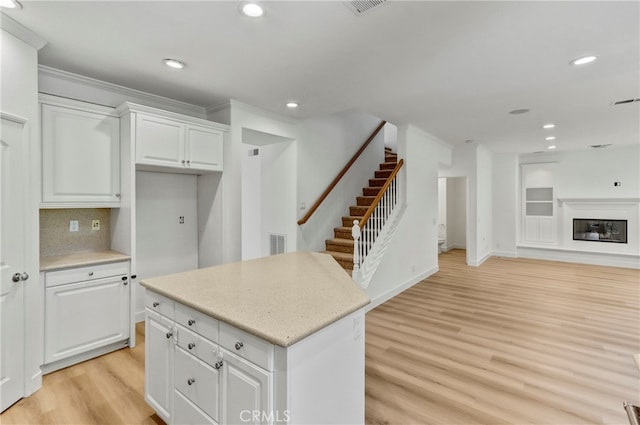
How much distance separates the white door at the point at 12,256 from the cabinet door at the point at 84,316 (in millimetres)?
309

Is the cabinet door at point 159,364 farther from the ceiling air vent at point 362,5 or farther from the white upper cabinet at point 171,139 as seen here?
the ceiling air vent at point 362,5

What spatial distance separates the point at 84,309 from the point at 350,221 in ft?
12.0

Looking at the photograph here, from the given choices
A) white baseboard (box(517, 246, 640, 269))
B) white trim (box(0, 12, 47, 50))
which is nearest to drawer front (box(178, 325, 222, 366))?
white trim (box(0, 12, 47, 50))

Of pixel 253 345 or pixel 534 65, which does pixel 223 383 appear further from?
pixel 534 65

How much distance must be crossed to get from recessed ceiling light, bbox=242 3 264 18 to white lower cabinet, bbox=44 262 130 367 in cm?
247

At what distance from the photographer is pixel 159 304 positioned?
1.91 m

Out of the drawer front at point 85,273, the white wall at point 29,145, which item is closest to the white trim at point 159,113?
the white wall at point 29,145

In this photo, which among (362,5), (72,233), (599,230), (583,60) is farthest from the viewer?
(599,230)

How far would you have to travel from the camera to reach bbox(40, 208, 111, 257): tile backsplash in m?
2.85

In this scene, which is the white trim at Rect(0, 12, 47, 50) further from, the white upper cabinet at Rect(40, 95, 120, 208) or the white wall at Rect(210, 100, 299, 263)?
the white wall at Rect(210, 100, 299, 263)

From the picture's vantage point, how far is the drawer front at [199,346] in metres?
1.53

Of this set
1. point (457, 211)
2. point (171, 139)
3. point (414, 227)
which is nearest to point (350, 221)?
point (414, 227)

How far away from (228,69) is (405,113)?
2488 mm

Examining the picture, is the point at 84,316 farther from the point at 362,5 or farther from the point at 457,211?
the point at 457,211
